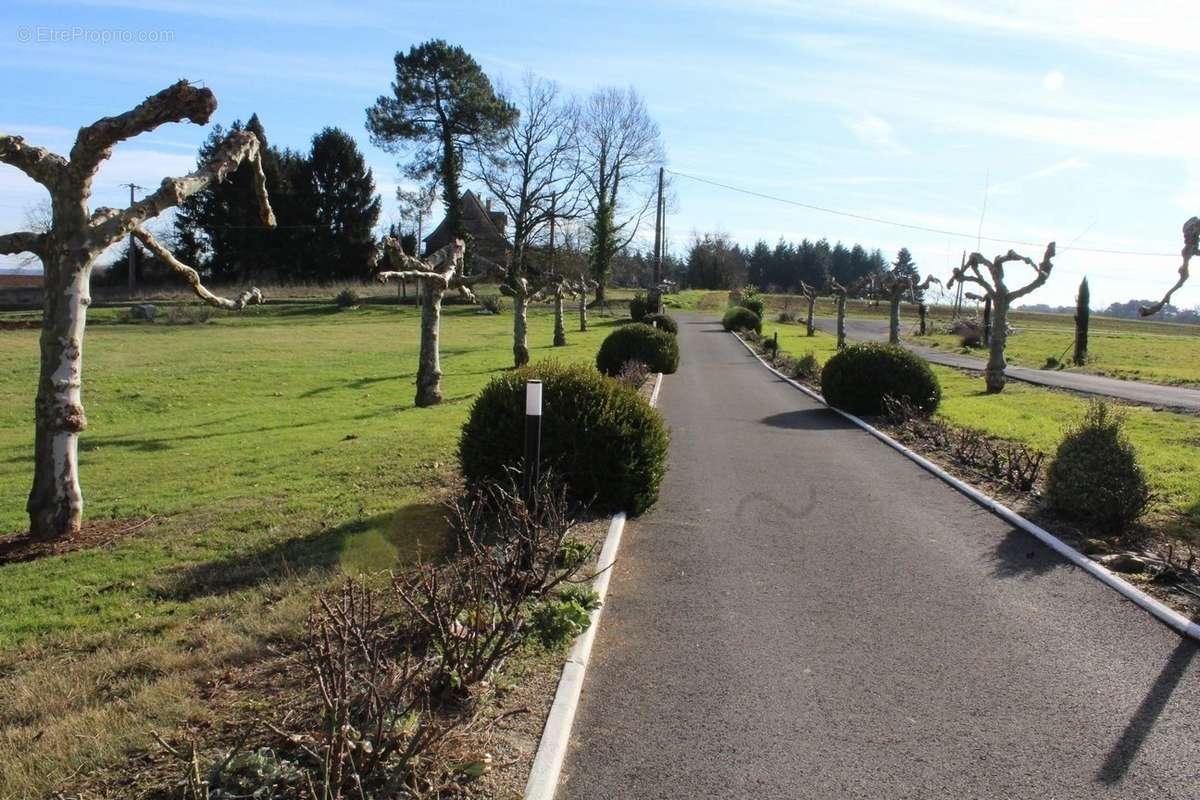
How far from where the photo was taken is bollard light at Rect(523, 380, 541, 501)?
7.27m

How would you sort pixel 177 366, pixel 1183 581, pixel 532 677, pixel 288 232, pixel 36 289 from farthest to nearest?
pixel 288 232
pixel 36 289
pixel 177 366
pixel 1183 581
pixel 532 677

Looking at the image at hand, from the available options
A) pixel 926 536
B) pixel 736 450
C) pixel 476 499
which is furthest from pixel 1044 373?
pixel 476 499

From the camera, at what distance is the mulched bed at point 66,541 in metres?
9.07

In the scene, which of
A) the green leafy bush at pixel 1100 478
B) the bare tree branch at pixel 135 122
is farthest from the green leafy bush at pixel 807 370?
the bare tree branch at pixel 135 122

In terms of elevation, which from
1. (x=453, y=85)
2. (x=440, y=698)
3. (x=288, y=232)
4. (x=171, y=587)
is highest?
(x=453, y=85)

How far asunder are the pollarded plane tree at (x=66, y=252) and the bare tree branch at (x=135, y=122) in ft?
0.03

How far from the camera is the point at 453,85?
184 feet

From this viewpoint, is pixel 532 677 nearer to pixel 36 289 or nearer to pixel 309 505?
pixel 309 505

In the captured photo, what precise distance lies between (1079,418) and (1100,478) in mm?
9082

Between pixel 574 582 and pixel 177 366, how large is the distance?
81.9 ft

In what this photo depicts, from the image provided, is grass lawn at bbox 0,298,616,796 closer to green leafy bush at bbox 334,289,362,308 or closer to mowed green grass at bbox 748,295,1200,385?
mowed green grass at bbox 748,295,1200,385

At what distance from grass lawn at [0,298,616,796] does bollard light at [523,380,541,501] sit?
4.01 ft

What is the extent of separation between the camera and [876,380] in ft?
58.0

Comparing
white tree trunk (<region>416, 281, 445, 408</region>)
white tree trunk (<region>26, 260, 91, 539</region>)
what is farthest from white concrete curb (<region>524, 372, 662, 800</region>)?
white tree trunk (<region>416, 281, 445, 408</region>)
